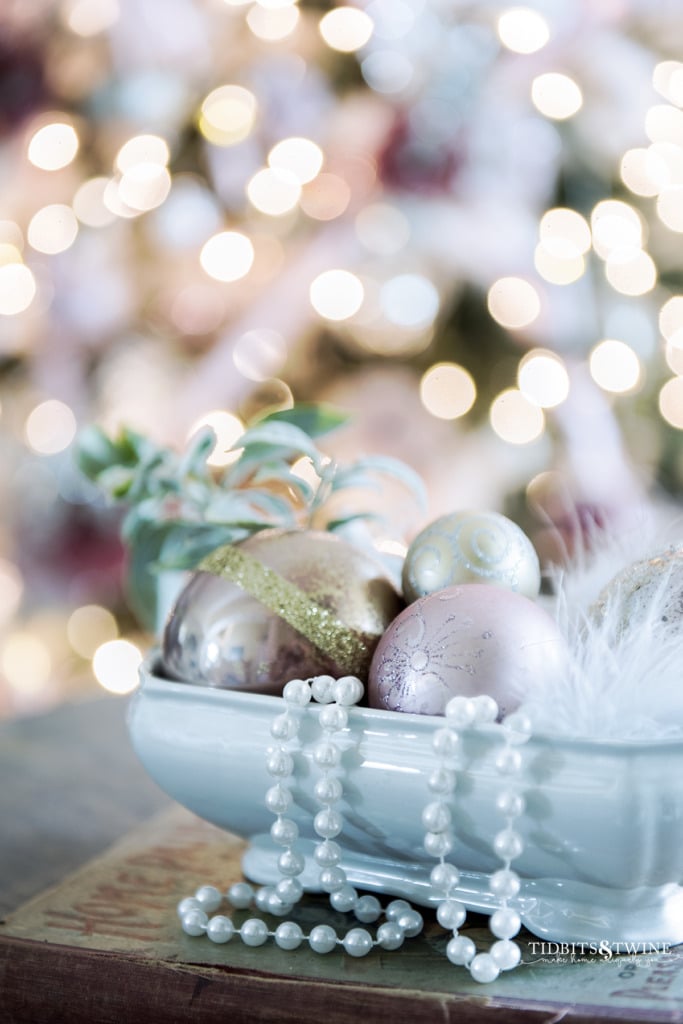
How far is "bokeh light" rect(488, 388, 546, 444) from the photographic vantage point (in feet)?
4.49

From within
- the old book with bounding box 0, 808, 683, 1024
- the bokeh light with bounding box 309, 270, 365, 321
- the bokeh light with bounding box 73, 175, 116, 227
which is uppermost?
the bokeh light with bounding box 73, 175, 116, 227

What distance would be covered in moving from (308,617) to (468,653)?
0.29 ft

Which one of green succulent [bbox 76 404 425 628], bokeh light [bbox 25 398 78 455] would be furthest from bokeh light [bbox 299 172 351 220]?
green succulent [bbox 76 404 425 628]

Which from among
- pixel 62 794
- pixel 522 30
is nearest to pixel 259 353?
pixel 522 30

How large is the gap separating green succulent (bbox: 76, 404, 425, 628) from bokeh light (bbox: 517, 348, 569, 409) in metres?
0.80

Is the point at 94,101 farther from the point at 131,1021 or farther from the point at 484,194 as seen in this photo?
the point at 131,1021

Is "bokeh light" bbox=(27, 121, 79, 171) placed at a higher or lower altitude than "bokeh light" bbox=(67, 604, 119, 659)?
higher

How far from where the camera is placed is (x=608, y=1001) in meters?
0.37

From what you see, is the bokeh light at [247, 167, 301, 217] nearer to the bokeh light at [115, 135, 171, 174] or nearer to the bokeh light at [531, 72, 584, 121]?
the bokeh light at [115, 135, 171, 174]

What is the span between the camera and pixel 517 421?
137cm

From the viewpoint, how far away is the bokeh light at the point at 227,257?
1422 millimetres

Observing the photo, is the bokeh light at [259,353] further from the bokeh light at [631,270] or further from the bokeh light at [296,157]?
the bokeh light at [631,270]

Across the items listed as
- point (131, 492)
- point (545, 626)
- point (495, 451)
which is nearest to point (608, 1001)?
point (545, 626)

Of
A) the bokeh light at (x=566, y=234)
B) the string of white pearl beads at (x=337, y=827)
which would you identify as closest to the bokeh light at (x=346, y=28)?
the bokeh light at (x=566, y=234)
